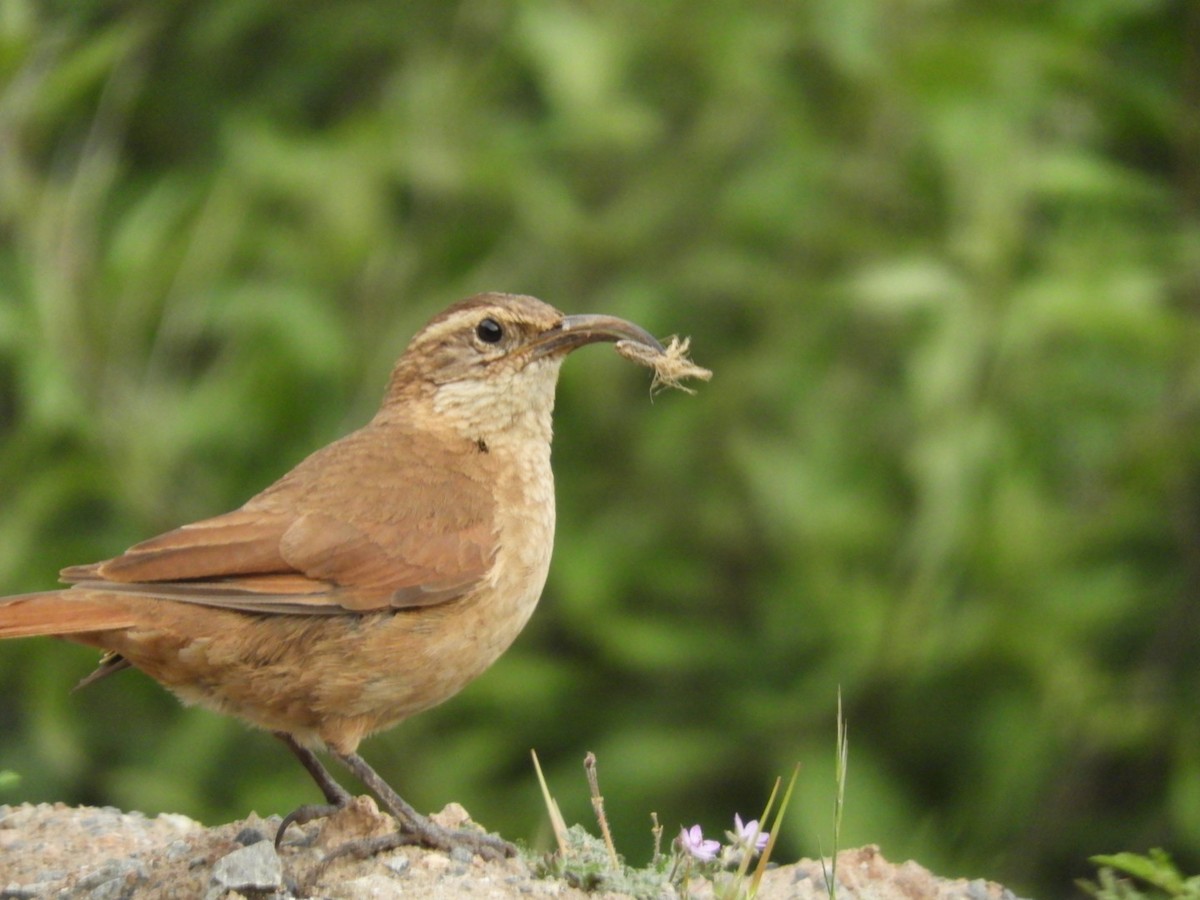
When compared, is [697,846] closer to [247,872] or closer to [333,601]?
[247,872]

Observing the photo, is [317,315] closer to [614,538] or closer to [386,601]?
[614,538]

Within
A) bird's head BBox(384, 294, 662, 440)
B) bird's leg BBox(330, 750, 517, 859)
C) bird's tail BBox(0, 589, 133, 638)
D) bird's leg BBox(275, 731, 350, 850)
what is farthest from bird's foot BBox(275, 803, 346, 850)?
bird's head BBox(384, 294, 662, 440)

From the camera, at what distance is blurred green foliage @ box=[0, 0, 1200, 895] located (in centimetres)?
588

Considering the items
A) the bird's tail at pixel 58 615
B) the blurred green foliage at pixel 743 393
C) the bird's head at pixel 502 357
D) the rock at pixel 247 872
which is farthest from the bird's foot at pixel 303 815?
the blurred green foliage at pixel 743 393

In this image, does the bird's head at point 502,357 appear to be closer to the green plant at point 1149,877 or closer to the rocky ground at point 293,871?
the rocky ground at point 293,871

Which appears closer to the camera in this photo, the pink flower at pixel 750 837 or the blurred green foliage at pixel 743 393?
the pink flower at pixel 750 837

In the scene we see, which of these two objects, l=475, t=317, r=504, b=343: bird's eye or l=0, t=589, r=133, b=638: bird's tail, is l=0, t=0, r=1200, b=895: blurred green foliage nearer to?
l=475, t=317, r=504, b=343: bird's eye

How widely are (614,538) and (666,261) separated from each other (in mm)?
887

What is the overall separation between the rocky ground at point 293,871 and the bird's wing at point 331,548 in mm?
492

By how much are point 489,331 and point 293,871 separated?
64.0 inches

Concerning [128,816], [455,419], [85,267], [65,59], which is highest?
Answer: [65,59]

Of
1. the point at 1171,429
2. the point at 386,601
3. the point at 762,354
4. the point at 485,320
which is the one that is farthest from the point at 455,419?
the point at 1171,429

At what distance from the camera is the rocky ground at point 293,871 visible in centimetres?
402

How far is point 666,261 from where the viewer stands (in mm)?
6324
